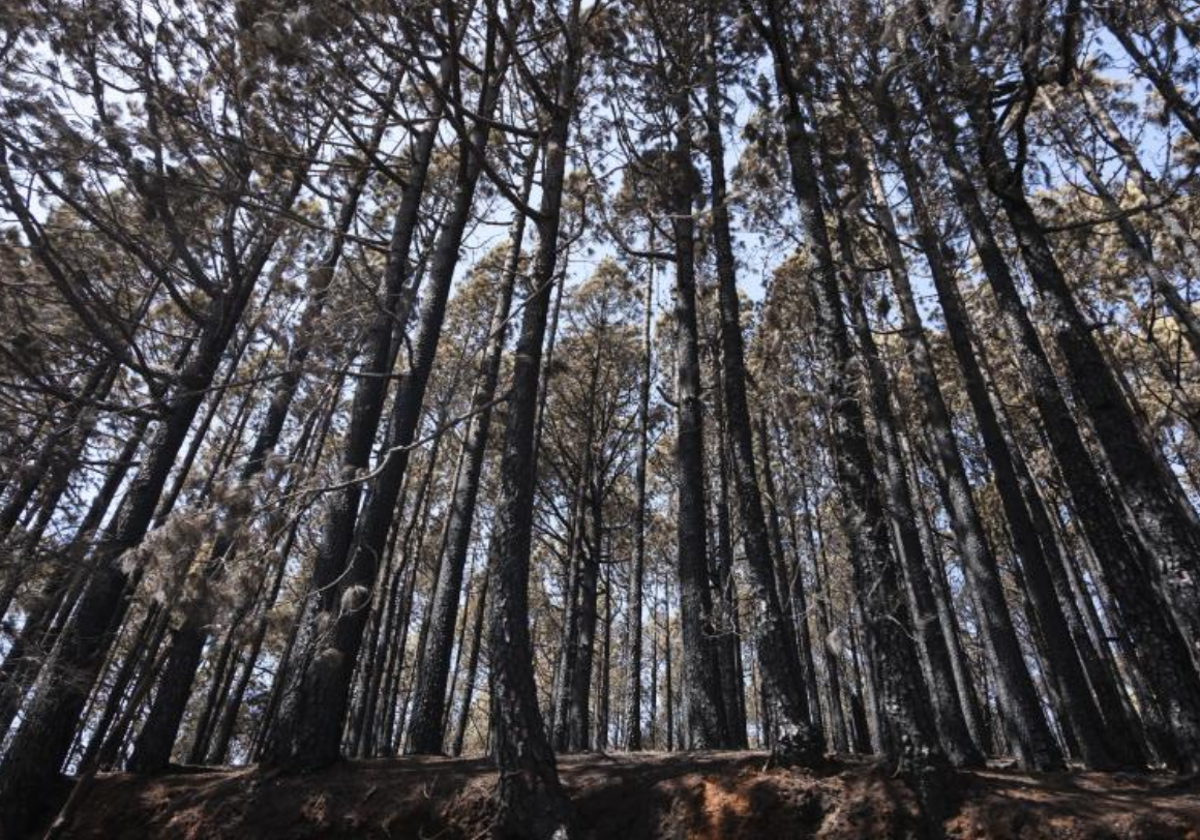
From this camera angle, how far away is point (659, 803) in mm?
5062

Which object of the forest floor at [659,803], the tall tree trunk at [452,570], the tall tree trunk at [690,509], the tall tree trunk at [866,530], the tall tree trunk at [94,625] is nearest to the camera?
the forest floor at [659,803]

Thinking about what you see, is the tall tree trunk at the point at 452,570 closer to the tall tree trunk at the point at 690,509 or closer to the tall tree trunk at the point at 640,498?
the tall tree trunk at the point at 690,509

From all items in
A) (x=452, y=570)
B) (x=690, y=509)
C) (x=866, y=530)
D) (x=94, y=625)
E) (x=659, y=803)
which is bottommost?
(x=659, y=803)

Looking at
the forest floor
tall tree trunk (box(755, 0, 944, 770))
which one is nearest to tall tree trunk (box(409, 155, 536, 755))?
the forest floor

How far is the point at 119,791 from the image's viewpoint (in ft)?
21.8

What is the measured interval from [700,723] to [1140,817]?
4272mm

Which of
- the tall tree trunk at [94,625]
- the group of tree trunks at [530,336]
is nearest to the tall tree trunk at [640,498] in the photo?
the group of tree trunks at [530,336]

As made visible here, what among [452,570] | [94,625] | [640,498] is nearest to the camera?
[94,625]

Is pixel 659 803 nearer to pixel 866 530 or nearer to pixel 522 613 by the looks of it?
pixel 522 613

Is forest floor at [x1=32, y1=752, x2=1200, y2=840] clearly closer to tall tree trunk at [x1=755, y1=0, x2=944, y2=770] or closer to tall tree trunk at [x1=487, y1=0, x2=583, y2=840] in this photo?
tall tree trunk at [x1=755, y1=0, x2=944, y2=770]

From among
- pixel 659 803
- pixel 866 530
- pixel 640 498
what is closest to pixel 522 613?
pixel 659 803

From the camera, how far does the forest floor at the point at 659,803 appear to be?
420cm

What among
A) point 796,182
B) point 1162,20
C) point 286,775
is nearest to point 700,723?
point 286,775

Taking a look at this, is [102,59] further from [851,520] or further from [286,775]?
[851,520]
